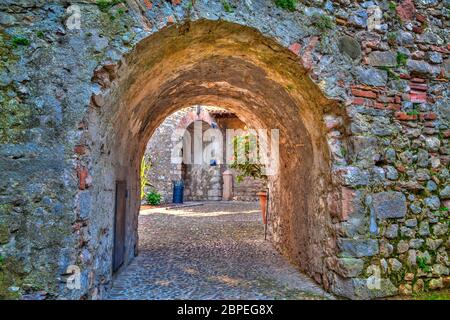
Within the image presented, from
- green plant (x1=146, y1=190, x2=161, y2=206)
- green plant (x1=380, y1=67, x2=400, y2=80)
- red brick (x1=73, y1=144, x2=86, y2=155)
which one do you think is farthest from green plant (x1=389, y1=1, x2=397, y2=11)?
green plant (x1=146, y1=190, x2=161, y2=206)

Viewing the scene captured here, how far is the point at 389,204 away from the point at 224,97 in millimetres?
3045

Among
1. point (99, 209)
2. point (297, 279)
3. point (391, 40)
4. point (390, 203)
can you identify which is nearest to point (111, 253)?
point (99, 209)

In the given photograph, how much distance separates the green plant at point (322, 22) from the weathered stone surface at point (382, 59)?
0.52m

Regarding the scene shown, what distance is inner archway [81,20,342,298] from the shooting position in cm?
282

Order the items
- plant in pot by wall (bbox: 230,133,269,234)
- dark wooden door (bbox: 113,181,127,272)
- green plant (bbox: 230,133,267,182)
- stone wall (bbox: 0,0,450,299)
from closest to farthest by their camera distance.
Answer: stone wall (bbox: 0,0,450,299), dark wooden door (bbox: 113,181,127,272), plant in pot by wall (bbox: 230,133,269,234), green plant (bbox: 230,133,267,182)

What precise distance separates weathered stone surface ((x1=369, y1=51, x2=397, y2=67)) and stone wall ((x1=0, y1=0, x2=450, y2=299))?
0.01m

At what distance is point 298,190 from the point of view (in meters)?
4.42

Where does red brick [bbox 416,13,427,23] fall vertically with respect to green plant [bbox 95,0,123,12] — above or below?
above

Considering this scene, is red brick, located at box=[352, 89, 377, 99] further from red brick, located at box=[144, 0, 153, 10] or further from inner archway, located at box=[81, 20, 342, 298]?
red brick, located at box=[144, 0, 153, 10]

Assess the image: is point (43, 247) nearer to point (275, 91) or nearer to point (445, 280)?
point (275, 91)

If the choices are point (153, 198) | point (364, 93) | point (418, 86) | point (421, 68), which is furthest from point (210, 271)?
point (153, 198)

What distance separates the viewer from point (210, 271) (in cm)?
422

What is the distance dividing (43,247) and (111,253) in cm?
108

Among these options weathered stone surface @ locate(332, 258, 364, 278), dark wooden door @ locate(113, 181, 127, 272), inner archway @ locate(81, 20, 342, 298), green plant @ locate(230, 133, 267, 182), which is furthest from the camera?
green plant @ locate(230, 133, 267, 182)
